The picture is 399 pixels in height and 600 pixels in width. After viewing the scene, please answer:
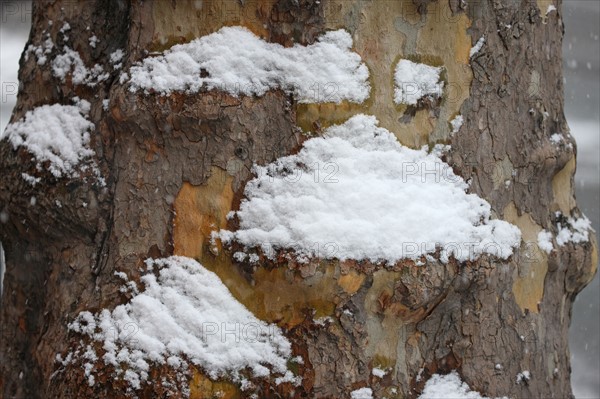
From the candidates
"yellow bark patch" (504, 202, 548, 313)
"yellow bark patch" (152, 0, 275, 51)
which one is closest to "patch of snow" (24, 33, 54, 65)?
"yellow bark patch" (152, 0, 275, 51)

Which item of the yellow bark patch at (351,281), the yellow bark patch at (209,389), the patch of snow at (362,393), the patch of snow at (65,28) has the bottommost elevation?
the yellow bark patch at (209,389)

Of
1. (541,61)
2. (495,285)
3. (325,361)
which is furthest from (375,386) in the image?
(541,61)

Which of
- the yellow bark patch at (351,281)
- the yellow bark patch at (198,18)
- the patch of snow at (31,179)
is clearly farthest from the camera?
the patch of snow at (31,179)

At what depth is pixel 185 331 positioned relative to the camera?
1.26m

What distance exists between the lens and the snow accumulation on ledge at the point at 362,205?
1237 millimetres

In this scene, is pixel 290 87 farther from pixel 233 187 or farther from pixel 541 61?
pixel 541 61

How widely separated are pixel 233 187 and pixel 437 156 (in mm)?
341

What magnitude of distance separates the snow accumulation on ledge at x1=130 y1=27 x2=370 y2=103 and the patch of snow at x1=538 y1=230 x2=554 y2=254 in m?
0.42

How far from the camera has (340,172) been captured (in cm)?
127

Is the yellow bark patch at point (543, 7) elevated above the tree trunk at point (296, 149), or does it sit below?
above

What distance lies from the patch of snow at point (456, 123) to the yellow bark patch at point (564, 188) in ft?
0.92

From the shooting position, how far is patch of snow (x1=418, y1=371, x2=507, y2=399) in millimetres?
1315

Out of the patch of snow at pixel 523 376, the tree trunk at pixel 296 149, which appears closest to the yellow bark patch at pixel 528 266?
the tree trunk at pixel 296 149

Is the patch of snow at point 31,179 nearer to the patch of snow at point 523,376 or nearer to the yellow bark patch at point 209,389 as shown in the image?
the yellow bark patch at point 209,389
